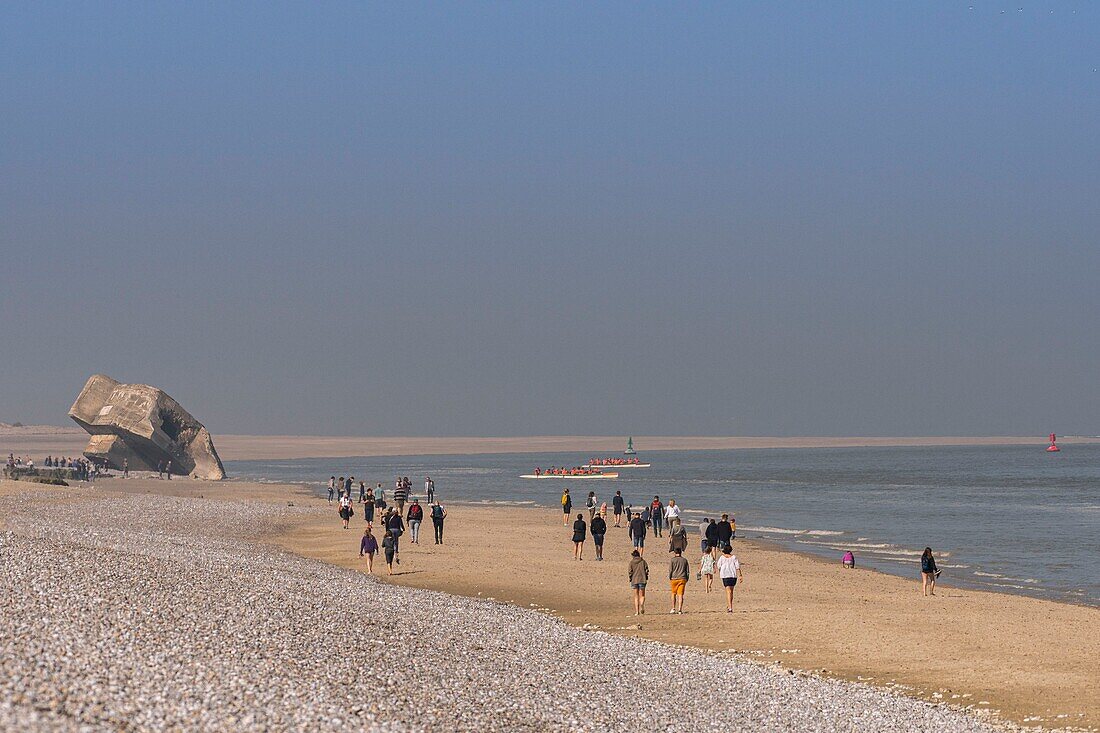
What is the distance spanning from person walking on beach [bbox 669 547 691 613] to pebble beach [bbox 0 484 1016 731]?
114 inches

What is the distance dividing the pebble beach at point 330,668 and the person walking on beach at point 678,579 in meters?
2.90

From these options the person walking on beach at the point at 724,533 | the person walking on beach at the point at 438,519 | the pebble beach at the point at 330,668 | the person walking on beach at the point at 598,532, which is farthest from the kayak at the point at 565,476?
the pebble beach at the point at 330,668

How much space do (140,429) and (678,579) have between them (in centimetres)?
7474

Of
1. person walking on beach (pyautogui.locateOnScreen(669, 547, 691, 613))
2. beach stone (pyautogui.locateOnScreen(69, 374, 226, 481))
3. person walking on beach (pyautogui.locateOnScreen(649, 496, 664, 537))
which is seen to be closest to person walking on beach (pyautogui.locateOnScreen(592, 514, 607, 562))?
person walking on beach (pyautogui.locateOnScreen(669, 547, 691, 613))

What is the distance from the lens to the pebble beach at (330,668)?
485 inches

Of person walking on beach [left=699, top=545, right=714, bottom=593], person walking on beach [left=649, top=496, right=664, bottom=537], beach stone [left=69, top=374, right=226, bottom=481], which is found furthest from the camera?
beach stone [left=69, top=374, right=226, bottom=481]

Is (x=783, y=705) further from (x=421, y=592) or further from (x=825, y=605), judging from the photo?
(x=421, y=592)

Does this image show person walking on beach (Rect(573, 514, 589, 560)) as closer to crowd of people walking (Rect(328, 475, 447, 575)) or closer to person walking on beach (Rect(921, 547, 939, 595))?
crowd of people walking (Rect(328, 475, 447, 575))

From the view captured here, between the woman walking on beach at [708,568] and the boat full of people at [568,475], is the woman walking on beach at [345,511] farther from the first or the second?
the boat full of people at [568,475]

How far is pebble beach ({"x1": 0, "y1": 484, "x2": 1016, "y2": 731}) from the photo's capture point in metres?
12.3

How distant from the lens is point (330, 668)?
15211mm

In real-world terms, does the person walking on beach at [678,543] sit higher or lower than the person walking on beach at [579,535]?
A: higher

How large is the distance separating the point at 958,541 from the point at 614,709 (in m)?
36.0

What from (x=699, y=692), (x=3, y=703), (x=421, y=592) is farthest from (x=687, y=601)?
(x=3, y=703)
